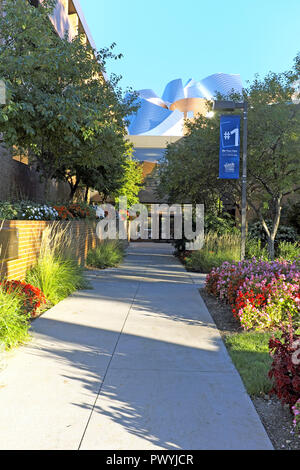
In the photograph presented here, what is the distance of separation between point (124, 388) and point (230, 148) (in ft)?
28.5

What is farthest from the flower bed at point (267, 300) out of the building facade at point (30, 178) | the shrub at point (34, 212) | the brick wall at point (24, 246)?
the building facade at point (30, 178)

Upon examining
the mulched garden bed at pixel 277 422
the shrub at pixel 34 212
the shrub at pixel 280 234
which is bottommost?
the mulched garden bed at pixel 277 422

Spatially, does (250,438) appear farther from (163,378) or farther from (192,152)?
(192,152)

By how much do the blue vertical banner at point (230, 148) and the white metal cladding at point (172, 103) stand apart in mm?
60834

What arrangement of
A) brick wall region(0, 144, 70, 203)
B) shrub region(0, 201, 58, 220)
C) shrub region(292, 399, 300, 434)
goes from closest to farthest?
shrub region(292, 399, 300, 434)
shrub region(0, 201, 58, 220)
brick wall region(0, 144, 70, 203)

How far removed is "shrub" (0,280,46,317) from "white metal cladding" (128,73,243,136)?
2606 inches

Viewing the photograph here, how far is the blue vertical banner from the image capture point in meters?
11.4

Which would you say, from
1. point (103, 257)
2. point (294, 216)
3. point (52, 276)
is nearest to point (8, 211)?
point (52, 276)

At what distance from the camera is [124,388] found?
4172 millimetres

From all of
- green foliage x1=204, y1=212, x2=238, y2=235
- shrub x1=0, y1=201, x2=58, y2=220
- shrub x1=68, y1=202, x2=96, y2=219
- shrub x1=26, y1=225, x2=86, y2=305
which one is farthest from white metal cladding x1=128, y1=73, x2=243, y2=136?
shrub x1=26, y1=225, x2=86, y2=305

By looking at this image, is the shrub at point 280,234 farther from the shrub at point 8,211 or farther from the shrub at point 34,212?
the shrub at point 8,211

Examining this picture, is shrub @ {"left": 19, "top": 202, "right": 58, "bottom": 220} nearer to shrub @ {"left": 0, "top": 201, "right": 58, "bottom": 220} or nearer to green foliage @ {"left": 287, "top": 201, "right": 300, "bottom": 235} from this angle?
shrub @ {"left": 0, "top": 201, "right": 58, "bottom": 220}

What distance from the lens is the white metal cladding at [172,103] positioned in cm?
7575
